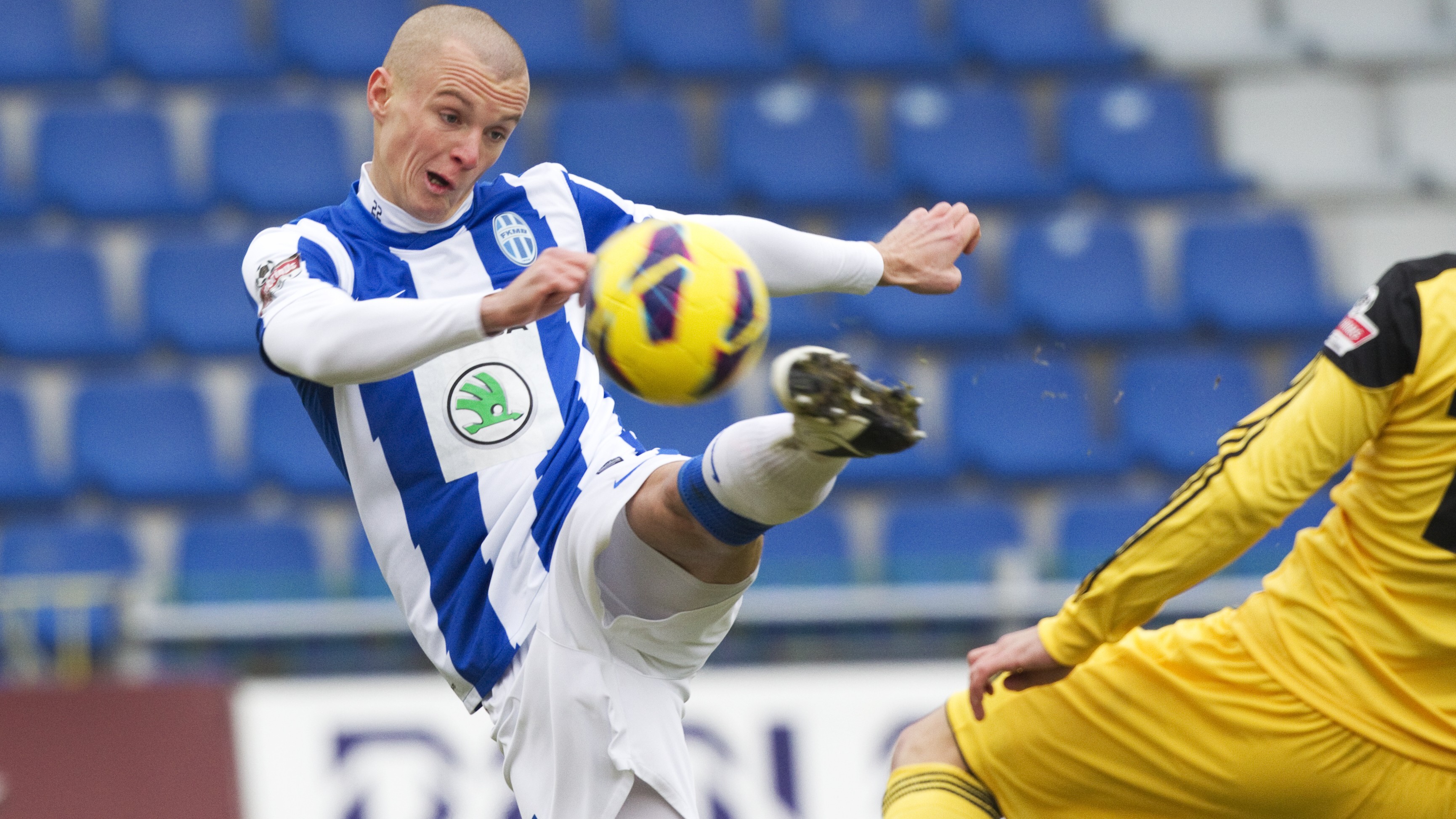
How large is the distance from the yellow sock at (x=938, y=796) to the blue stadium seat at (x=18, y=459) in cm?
533

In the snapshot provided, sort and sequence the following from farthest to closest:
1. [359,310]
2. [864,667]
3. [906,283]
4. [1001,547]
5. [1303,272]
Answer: [1303,272] → [1001,547] → [864,667] → [906,283] → [359,310]

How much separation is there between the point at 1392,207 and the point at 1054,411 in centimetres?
259

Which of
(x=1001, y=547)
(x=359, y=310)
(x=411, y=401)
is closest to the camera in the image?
(x=359, y=310)

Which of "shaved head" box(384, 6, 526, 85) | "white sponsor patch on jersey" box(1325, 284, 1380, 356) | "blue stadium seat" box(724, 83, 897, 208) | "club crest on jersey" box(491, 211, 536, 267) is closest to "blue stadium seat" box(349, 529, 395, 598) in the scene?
"club crest on jersey" box(491, 211, 536, 267)

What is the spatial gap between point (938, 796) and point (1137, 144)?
592cm

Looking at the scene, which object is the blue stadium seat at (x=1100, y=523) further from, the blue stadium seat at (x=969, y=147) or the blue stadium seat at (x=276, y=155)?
the blue stadium seat at (x=276, y=155)

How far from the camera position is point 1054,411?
7.38m

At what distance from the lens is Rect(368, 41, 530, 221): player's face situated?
3104mm

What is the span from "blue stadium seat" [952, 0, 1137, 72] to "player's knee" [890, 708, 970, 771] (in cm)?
585

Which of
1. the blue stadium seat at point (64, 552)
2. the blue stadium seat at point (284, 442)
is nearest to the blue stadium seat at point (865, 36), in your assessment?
the blue stadium seat at point (284, 442)

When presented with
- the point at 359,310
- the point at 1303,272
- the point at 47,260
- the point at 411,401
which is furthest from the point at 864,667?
the point at 47,260

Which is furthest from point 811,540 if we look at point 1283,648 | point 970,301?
point 1283,648

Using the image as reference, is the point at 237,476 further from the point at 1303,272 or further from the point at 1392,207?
the point at 1392,207

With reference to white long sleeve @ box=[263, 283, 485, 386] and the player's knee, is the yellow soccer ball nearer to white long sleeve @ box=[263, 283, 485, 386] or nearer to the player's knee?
white long sleeve @ box=[263, 283, 485, 386]
